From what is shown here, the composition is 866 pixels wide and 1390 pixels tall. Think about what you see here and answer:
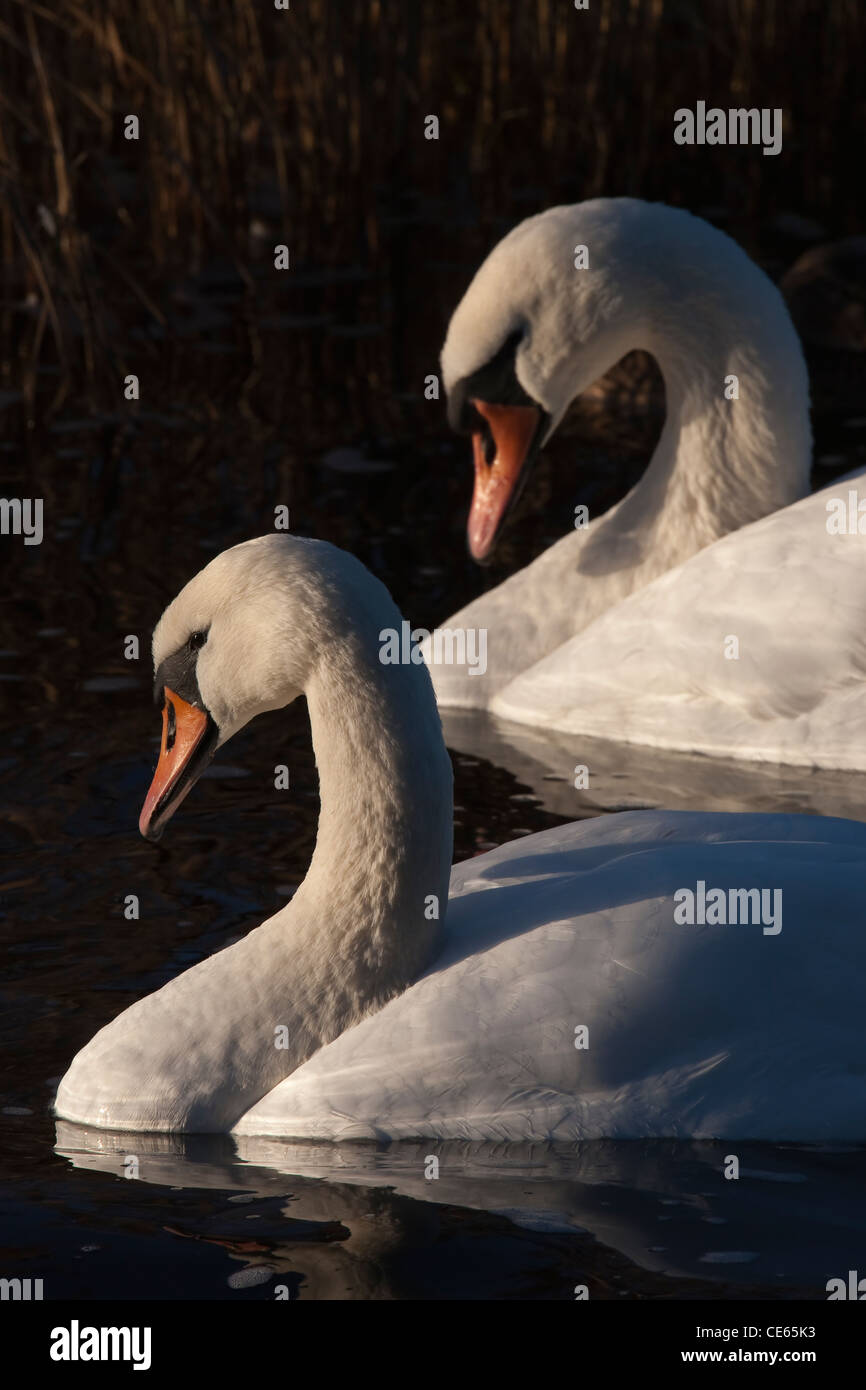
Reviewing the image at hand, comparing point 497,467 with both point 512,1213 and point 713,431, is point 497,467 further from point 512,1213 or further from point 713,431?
point 512,1213

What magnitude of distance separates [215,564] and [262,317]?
8289mm

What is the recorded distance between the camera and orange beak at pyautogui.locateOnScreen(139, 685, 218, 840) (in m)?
5.25

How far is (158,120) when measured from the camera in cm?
1246

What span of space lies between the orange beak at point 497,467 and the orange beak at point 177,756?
323 cm

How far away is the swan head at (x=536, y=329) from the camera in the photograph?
8.05 meters

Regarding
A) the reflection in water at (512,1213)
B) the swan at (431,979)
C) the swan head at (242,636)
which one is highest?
the swan head at (242,636)

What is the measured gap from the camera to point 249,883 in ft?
21.1

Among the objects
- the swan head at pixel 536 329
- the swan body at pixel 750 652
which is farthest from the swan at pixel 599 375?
the swan body at pixel 750 652

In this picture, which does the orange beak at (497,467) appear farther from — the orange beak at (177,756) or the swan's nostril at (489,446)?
the orange beak at (177,756)

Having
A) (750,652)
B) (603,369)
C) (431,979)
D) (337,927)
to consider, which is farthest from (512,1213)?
(603,369)

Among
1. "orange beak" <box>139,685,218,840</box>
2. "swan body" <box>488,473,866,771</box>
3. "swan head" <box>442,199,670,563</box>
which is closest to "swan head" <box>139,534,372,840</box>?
"orange beak" <box>139,685,218,840</box>

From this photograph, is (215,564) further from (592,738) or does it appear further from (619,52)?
(619,52)

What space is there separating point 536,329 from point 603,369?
1.44 feet

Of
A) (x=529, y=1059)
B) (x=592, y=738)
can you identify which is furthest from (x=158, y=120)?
(x=529, y=1059)
